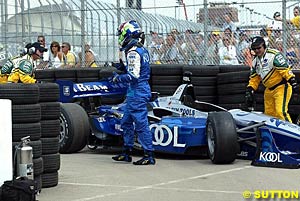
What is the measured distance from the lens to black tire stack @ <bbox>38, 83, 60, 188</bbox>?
775 centimetres

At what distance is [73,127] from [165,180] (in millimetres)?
2709

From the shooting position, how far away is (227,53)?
47.5 feet

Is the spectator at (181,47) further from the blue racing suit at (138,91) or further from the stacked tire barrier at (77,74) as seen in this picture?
the blue racing suit at (138,91)

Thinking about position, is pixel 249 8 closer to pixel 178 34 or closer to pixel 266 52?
pixel 178 34

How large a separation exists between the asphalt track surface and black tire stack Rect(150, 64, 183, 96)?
2895 mm

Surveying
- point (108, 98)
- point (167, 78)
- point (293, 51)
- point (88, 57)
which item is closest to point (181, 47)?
point (167, 78)

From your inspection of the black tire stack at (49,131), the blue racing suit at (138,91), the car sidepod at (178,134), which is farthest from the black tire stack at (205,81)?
the black tire stack at (49,131)

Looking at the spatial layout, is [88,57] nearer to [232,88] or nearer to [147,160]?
[232,88]

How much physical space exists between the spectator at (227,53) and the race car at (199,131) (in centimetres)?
329

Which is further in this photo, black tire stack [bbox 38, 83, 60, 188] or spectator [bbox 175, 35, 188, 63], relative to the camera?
spectator [bbox 175, 35, 188, 63]

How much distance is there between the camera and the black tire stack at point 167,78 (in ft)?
43.1

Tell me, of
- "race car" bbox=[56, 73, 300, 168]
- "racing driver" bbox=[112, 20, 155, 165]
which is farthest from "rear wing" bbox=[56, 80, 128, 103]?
"racing driver" bbox=[112, 20, 155, 165]

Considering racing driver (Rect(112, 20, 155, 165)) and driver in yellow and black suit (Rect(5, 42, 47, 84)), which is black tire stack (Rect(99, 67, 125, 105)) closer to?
driver in yellow and black suit (Rect(5, 42, 47, 84))

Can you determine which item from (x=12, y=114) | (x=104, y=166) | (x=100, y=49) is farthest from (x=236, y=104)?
(x=12, y=114)
